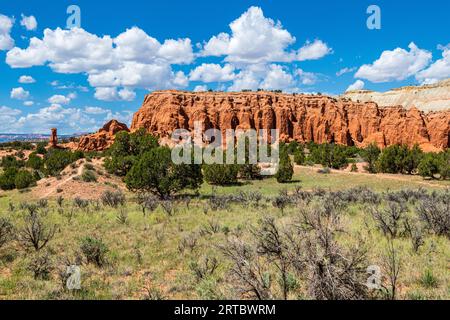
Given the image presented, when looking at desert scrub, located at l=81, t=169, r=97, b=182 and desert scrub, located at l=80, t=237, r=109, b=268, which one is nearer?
desert scrub, located at l=80, t=237, r=109, b=268

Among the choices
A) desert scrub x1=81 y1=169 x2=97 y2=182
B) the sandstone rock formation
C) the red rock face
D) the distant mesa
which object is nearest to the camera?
desert scrub x1=81 y1=169 x2=97 y2=182

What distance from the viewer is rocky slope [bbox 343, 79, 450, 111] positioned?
118938mm

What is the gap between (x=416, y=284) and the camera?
24.5 ft

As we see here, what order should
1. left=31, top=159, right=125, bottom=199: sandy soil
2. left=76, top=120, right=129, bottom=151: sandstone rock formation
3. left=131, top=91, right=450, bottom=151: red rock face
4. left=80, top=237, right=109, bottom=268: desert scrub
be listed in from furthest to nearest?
left=131, top=91, right=450, bottom=151: red rock face, left=76, top=120, right=129, bottom=151: sandstone rock formation, left=31, top=159, right=125, bottom=199: sandy soil, left=80, top=237, right=109, bottom=268: desert scrub

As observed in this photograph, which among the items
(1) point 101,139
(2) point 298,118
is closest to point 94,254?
(1) point 101,139

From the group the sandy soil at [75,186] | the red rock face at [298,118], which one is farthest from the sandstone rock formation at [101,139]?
the sandy soil at [75,186]

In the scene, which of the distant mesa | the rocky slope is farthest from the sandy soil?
the rocky slope

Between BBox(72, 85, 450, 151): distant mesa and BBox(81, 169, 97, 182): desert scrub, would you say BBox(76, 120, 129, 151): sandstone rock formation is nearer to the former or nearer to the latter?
BBox(72, 85, 450, 151): distant mesa

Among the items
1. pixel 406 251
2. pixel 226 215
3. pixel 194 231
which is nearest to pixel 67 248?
pixel 194 231

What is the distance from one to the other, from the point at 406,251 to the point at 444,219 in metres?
3.04

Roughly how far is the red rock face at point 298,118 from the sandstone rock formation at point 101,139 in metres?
7.79

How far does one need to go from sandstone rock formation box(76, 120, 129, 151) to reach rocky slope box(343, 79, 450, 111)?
314 feet

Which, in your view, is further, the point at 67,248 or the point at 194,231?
the point at 194,231
